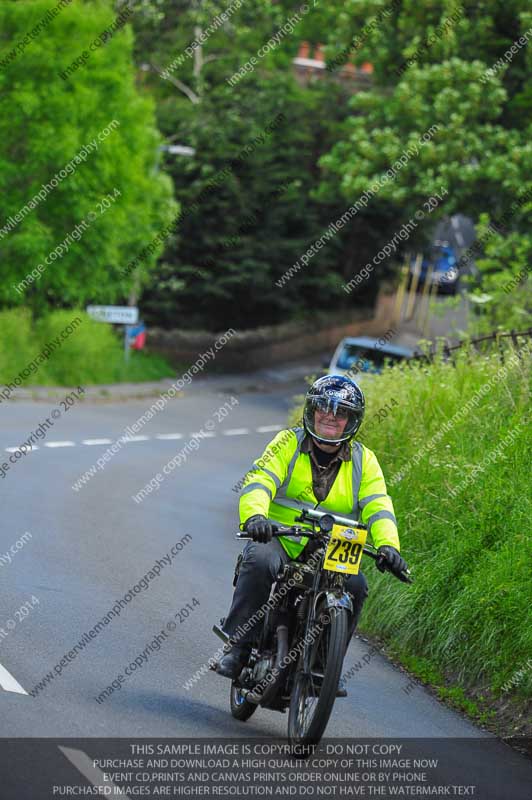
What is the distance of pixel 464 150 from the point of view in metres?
29.1

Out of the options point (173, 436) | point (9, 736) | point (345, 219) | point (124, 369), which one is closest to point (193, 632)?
point (9, 736)

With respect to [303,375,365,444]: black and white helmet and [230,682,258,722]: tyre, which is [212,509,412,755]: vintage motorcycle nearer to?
[230,682,258,722]: tyre

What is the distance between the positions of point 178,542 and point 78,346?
18.7 metres

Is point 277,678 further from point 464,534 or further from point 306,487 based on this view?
point 464,534

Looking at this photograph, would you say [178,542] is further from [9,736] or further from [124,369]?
[124,369]

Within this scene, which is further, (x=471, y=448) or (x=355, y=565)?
(x=471, y=448)

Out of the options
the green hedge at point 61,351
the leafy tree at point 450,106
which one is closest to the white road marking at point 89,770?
the leafy tree at point 450,106

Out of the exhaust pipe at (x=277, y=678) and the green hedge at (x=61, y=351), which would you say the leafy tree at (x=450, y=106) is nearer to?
the green hedge at (x=61, y=351)

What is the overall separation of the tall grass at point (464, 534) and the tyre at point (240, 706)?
74.6 inches

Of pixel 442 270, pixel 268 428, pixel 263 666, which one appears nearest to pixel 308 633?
pixel 263 666

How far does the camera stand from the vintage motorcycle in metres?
6.50

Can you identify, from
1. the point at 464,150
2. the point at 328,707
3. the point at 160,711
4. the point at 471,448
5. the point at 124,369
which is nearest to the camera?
the point at 328,707

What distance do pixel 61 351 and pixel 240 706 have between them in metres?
24.8

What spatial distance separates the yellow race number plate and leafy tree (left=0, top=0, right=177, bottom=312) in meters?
23.5
